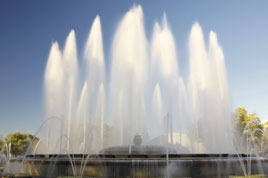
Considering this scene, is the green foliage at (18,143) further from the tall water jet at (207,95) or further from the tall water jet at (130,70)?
the tall water jet at (207,95)

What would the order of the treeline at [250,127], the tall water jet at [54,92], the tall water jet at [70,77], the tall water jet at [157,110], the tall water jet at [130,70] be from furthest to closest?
the treeline at [250,127]
the tall water jet at [54,92]
the tall water jet at [70,77]
the tall water jet at [157,110]
the tall water jet at [130,70]

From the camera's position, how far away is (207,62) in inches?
1083

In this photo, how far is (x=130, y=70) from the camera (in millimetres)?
23969

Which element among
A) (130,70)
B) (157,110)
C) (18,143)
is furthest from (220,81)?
(18,143)

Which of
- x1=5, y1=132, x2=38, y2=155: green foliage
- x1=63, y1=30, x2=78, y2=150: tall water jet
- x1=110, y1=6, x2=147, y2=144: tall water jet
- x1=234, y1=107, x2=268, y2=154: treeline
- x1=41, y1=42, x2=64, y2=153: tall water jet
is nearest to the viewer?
x1=110, y1=6, x2=147, y2=144: tall water jet

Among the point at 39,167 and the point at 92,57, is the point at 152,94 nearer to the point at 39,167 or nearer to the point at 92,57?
the point at 92,57

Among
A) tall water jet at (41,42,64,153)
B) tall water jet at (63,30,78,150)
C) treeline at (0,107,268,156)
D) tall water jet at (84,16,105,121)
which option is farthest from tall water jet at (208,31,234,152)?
treeline at (0,107,268,156)

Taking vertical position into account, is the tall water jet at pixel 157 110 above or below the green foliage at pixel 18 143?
above

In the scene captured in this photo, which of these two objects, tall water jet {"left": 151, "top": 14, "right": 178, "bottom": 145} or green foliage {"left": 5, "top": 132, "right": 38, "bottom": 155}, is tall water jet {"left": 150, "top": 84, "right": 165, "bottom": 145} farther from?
green foliage {"left": 5, "top": 132, "right": 38, "bottom": 155}

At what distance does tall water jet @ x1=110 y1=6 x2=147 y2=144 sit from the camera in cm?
2364

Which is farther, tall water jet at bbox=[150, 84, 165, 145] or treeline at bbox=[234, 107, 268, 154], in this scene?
treeline at bbox=[234, 107, 268, 154]

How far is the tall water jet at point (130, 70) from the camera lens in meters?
23.6

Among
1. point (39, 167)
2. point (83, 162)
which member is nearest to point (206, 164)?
point (83, 162)

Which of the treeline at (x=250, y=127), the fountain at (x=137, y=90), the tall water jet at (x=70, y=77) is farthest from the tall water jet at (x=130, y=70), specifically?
the treeline at (x=250, y=127)
